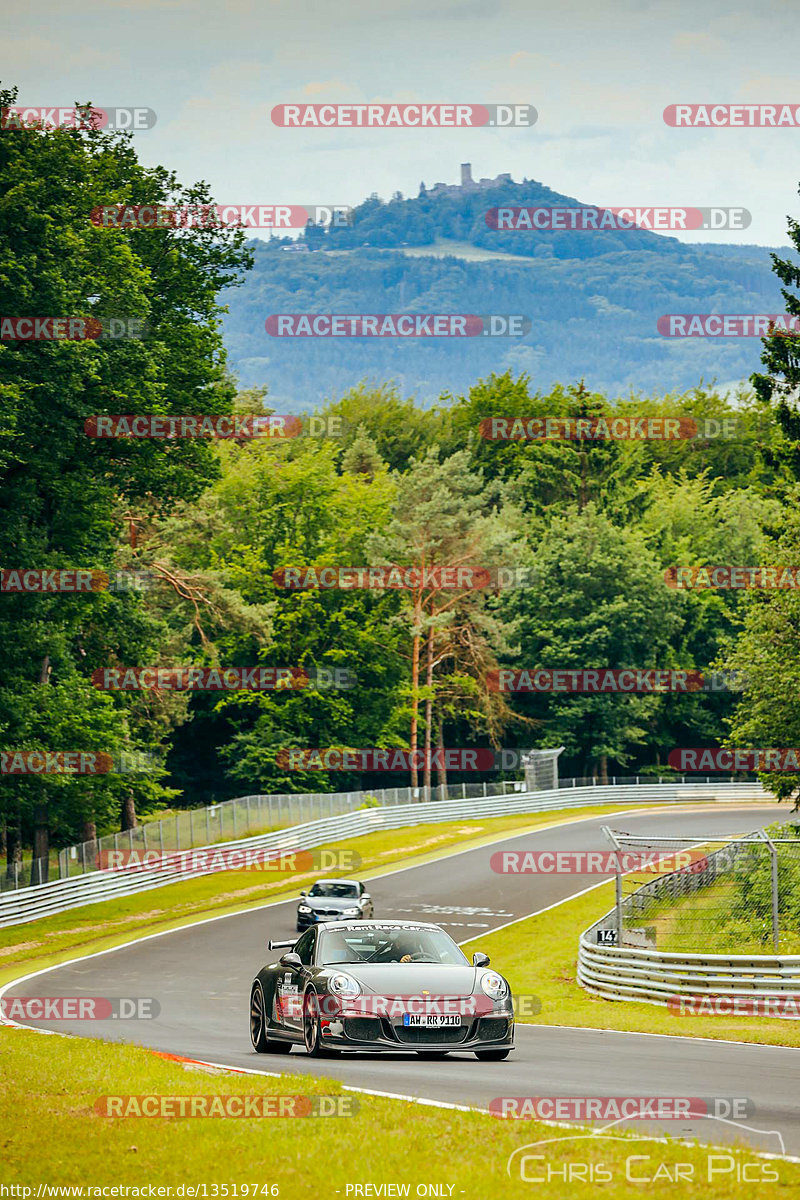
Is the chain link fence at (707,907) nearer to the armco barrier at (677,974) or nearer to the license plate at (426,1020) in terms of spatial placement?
the armco barrier at (677,974)

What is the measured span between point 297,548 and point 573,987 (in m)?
50.2

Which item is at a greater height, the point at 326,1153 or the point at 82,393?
the point at 82,393

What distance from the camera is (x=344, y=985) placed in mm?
13273

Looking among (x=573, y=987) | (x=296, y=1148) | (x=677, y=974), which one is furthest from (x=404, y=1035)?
(x=573, y=987)

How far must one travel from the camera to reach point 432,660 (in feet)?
259

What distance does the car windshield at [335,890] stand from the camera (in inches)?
1387

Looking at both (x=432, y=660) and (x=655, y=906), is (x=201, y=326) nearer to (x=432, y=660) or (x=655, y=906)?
(x=655, y=906)

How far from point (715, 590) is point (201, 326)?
175ft

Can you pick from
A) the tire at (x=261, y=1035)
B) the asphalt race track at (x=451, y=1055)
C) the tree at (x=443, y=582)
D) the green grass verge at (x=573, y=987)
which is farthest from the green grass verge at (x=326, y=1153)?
the tree at (x=443, y=582)

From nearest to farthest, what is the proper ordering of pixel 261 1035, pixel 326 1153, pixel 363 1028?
pixel 326 1153
pixel 363 1028
pixel 261 1035

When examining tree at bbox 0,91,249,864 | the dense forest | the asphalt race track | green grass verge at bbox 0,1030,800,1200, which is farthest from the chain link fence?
tree at bbox 0,91,249,864

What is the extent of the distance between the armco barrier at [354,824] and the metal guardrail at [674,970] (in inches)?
704

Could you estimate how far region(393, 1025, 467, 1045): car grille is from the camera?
520 inches

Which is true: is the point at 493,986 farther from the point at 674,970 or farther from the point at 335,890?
the point at 335,890
